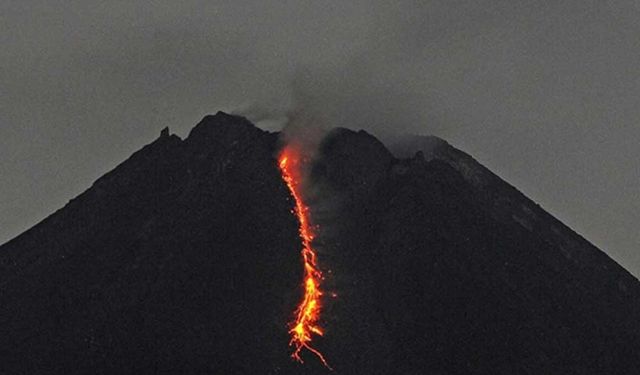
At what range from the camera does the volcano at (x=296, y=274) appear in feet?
228

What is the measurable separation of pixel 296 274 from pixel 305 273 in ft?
2.08

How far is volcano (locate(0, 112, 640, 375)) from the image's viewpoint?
6956 centimetres

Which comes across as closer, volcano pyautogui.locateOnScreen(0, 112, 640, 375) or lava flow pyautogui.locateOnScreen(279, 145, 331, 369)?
lava flow pyautogui.locateOnScreen(279, 145, 331, 369)

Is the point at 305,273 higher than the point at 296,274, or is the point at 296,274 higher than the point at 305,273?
the point at 296,274

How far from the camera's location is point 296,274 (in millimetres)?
74750

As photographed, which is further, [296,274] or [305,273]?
[305,273]

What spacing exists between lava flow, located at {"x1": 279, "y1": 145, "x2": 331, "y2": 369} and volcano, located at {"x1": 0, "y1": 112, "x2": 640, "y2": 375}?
0.45 meters

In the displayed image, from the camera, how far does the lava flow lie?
227 ft

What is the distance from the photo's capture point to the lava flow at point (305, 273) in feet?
227

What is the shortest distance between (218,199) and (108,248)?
290 inches

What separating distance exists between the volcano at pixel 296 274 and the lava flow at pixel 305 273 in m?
0.45

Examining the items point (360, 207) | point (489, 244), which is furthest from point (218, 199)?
point (489, 244)

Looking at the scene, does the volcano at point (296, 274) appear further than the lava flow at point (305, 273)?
Yes

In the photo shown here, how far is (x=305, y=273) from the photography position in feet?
246
